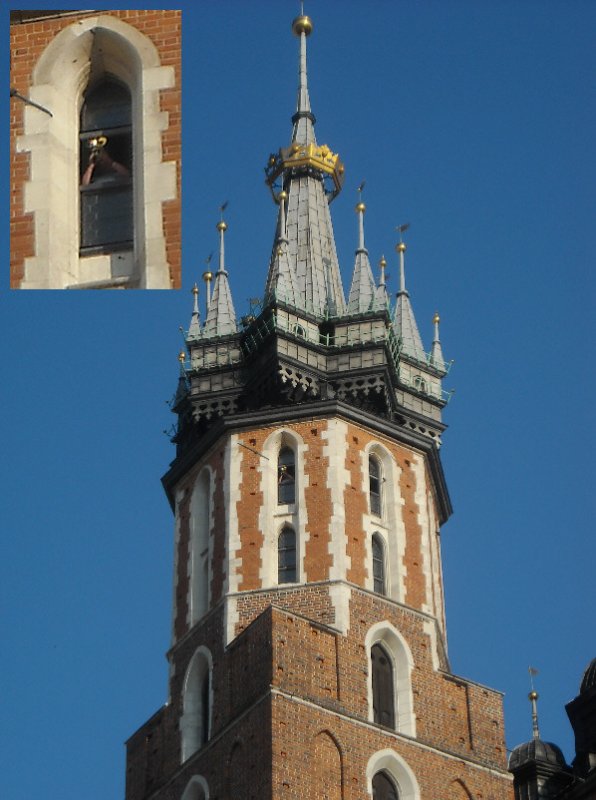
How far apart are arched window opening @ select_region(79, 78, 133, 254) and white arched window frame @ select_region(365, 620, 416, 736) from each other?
19.5 meters


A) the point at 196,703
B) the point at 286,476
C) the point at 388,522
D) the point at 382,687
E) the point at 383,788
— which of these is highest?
the point at 286,476

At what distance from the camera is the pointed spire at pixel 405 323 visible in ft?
198

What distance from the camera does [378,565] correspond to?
2142 inches

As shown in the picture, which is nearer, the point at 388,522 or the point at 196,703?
the point at 196,703

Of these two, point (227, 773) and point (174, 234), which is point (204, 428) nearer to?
point (227, 773)

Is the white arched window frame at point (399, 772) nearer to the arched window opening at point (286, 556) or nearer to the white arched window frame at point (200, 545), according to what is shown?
the arched window opening at point (286, 556)

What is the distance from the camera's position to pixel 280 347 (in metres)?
57.8

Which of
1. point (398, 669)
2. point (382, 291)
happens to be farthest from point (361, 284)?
point (398, 669)

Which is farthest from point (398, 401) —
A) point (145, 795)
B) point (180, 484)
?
point (145, 795)

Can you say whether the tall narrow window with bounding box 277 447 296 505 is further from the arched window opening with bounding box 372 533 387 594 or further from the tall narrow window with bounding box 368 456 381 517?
the arched window opening with bounding box 372 533 387 594

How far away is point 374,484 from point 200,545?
445 cm

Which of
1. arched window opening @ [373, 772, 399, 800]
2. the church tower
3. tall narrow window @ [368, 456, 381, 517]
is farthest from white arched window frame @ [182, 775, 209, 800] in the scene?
tall narrow window @ [368, 456, 381, 517]

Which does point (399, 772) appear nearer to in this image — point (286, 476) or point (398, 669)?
point (398, 669)

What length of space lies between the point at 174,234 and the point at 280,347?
917 inches
